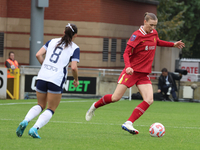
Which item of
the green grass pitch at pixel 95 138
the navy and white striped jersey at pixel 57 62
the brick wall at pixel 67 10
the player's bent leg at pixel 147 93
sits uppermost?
the brick wall at pixel 67 10

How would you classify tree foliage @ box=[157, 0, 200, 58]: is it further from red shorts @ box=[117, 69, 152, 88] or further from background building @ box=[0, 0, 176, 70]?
red shorts @ box=[117, 69, 152, 88]

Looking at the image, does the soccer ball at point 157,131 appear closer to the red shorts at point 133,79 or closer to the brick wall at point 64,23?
the red shorts at point 133,79

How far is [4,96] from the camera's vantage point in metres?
16.9

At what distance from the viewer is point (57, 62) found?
6.91m

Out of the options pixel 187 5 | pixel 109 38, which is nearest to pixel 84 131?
pixel 109 38

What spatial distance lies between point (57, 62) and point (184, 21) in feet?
96.0

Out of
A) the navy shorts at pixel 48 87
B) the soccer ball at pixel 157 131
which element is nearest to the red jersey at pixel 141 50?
the soccer ball at pixel 157 131

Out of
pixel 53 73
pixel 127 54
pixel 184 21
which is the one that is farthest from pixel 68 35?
pixel 184 21

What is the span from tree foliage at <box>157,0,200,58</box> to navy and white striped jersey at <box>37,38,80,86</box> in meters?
25.5

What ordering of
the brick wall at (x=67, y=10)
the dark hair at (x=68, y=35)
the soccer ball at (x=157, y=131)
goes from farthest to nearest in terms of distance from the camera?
the brick wall at (x=67, y=10) → the soccer ball at (x=157, y=131) → the dark hair at (x=68, y=35)

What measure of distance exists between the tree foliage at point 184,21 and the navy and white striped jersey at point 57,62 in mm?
25537

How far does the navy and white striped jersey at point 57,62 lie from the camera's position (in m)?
6.86

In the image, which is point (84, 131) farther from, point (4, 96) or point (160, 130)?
point (4, 96)

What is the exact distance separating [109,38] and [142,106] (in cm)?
1665
